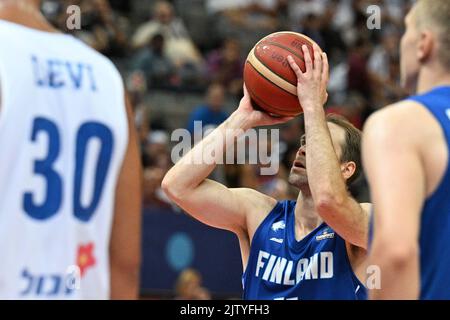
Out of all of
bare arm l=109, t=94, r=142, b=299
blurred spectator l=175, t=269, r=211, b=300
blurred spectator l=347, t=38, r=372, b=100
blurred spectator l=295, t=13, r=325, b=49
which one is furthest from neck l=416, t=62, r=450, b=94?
blurred spectator l=295, t=13, r=325, b=49

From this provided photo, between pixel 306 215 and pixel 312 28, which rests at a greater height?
pixel 312 28

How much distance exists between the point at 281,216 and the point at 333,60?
36.9ft

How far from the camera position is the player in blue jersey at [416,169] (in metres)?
3.04

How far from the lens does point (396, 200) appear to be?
10.0 ft

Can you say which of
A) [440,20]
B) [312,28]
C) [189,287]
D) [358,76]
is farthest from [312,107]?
[312,28]

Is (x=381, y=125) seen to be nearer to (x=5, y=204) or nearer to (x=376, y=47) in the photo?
(x=5, y=204)

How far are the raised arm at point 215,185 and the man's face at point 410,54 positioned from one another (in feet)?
5.39

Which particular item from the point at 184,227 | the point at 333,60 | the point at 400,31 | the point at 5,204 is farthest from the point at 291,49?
the point at 400,31

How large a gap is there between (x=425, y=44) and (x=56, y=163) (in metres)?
1.39

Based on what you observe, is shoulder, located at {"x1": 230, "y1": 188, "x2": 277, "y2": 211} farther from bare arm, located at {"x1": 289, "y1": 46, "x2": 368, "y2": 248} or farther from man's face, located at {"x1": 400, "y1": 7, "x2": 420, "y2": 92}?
man's face, located at {"x1": 400, "y1": 7, "x2": 420, "y2": 92}

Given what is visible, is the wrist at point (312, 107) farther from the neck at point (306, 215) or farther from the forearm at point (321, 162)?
the neck at point (306, 215)

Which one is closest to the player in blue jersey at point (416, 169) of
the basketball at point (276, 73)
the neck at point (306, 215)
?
the basketball at point (276, 73)

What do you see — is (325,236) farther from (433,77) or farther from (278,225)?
(433,77)

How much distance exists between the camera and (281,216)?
5.05 meters
